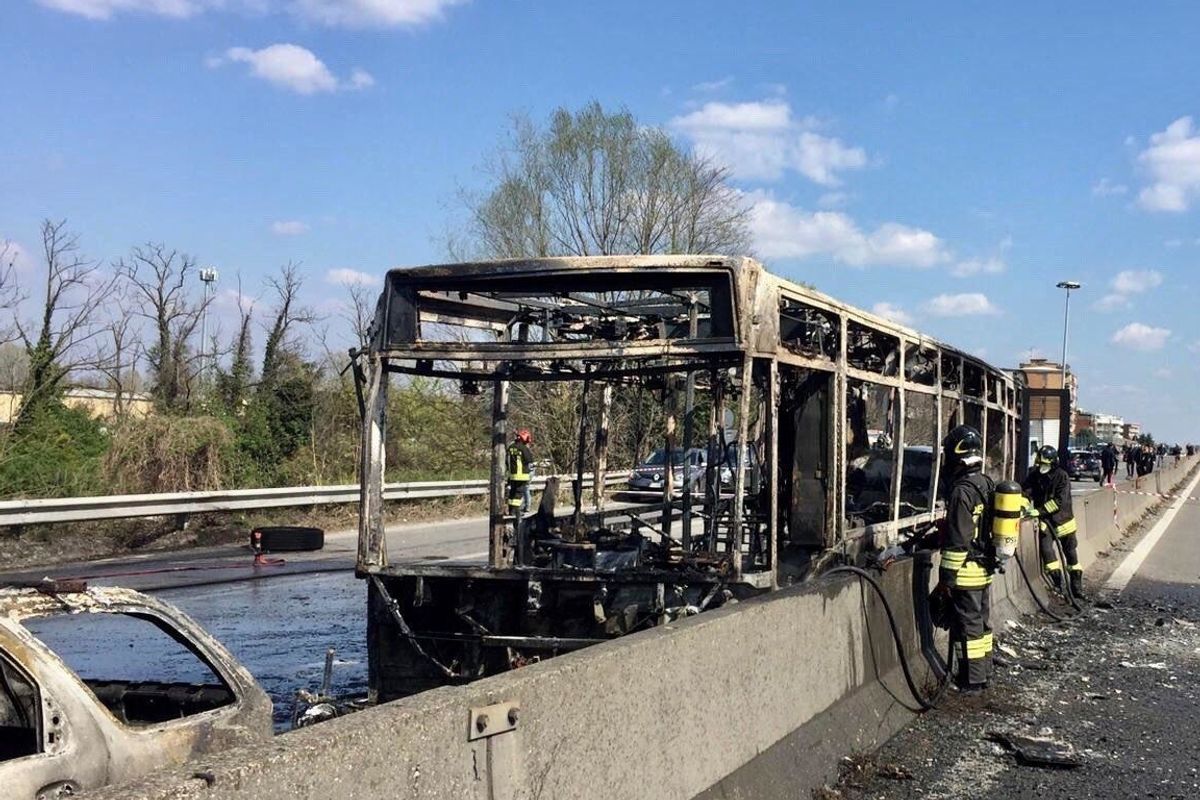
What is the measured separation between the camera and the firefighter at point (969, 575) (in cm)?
775

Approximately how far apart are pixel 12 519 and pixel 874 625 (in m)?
12.1

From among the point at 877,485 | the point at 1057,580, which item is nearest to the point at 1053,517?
Answer: the point at 1057,580

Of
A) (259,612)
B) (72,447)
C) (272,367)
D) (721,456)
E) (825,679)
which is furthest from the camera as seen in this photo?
(272,367)

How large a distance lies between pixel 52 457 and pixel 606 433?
14147mm

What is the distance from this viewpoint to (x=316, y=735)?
2.73 meters

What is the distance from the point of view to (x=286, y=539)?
16266mm

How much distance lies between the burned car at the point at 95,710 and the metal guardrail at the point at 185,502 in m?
7.41

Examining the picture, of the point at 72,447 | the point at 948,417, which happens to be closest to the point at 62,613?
the point at 948,417

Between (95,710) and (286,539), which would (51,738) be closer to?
(95,710)

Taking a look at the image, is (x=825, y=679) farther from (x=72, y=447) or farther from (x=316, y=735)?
(x=72, y=447)

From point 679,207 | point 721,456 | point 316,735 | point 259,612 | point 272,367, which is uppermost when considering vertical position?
point 679,207

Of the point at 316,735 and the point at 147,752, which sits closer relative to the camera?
the point at 316,735

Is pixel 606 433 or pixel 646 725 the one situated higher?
pixel 606 433

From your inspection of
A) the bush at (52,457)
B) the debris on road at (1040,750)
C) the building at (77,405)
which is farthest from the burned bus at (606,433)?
the building at (77,405)
